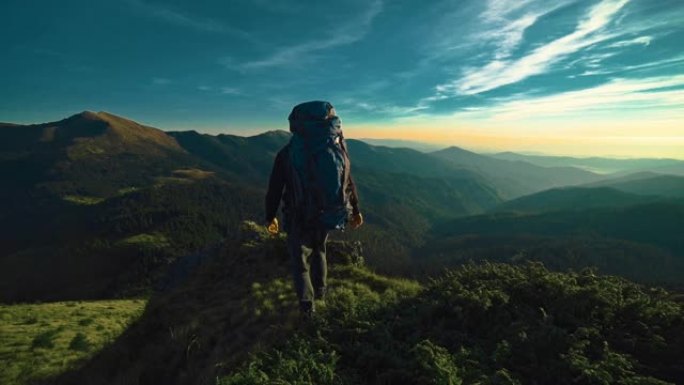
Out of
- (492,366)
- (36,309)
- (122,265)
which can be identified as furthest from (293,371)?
(122,265)

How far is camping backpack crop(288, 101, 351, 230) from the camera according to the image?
23.8ft

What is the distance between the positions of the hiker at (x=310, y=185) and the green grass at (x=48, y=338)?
7.16 meters

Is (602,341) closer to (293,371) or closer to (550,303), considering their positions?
(550,303)

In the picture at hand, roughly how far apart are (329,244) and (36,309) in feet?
86.1

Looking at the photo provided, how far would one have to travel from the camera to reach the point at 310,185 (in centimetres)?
729

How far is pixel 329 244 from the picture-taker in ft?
47.6

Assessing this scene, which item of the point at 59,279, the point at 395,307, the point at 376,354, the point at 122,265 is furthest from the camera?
the point at 122,265

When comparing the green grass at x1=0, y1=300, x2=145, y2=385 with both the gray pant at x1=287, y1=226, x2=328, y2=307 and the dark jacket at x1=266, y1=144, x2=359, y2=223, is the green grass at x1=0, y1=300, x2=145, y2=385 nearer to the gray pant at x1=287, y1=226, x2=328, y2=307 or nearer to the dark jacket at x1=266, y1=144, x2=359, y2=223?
the gray pant at x1=287, y1=226, x2=328, y2=307

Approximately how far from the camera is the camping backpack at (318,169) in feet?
23.8

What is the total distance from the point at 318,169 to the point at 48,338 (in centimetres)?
1798

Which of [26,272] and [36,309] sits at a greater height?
[36,309]

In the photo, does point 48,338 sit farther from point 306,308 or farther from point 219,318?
point 306,308

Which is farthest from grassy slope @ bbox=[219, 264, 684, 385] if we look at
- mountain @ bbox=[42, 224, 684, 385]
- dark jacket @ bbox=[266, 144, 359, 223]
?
dark jacket @ bbox=[266, 144, 359, 223]

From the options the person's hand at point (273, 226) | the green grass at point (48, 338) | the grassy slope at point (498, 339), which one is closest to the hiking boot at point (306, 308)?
the grassy slope at point (498, 339)
